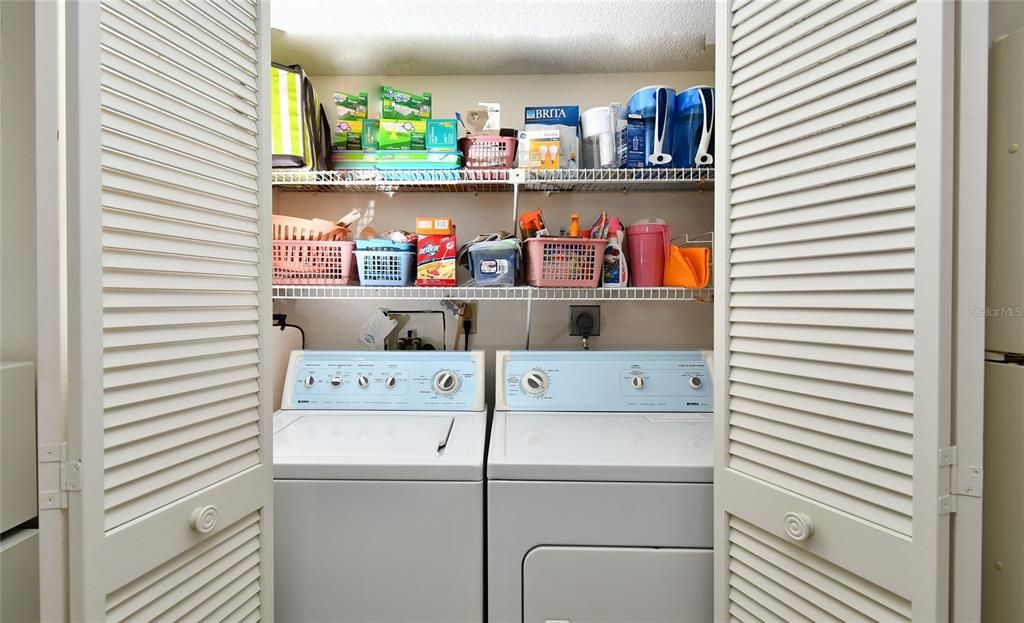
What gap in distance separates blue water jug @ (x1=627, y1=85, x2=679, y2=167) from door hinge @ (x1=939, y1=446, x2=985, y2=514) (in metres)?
1.18

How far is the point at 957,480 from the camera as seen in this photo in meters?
0.72

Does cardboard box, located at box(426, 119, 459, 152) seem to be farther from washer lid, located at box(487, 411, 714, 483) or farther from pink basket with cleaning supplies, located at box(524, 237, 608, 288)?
washer lid, located at box(487, 411, 714, 483)

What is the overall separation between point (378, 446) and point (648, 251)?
115 cm

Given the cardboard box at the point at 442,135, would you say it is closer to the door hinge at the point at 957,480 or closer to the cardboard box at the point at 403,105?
the cardboard box at the point at 403,105

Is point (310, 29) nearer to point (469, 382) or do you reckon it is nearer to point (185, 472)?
point (469, 382)

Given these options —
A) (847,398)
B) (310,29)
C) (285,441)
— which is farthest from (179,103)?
(847,398)

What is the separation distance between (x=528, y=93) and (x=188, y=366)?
1.70 meters

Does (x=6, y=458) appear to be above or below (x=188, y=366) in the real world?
below

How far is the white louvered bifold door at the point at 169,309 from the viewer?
0.69 meters

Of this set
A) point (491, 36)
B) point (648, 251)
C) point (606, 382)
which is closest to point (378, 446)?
point (606, 382)

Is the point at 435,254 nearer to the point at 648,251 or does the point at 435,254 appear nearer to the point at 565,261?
the point at 565,261

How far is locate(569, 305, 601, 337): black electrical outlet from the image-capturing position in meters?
1.92

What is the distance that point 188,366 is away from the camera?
87 cm

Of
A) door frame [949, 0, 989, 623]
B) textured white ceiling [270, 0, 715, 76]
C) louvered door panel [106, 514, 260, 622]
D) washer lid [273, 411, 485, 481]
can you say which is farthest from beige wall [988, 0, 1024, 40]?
louvered door panel [106, 514, 260, 622]
